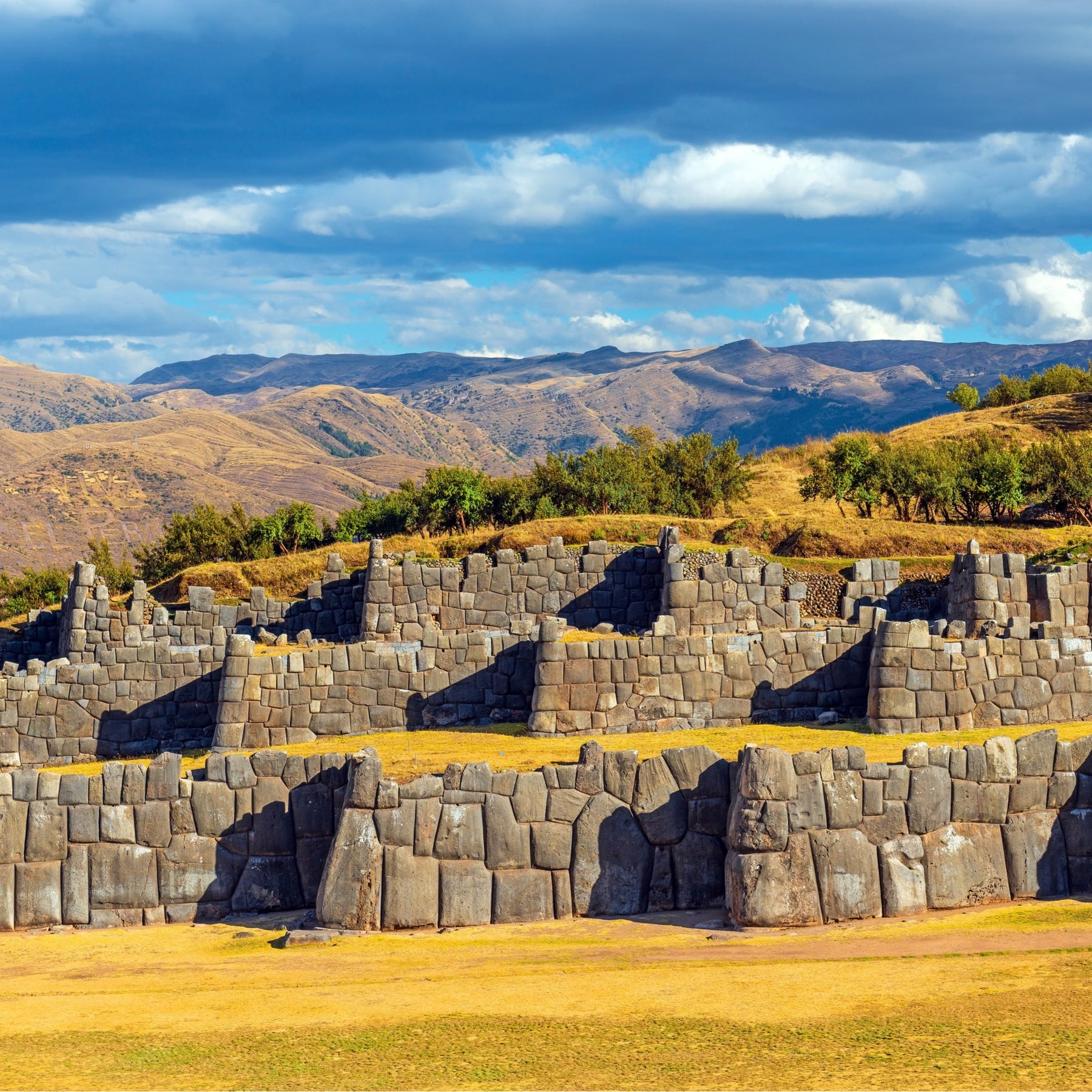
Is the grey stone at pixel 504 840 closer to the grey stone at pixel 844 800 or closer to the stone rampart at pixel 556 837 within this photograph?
the stone rampart at pixel 556 837

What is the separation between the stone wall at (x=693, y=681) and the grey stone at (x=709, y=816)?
386 inches

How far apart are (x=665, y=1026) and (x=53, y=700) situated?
2380 cm

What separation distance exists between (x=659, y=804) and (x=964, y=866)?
13.1 feet

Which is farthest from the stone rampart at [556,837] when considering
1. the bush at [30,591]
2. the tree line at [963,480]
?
the bush at [30,591]

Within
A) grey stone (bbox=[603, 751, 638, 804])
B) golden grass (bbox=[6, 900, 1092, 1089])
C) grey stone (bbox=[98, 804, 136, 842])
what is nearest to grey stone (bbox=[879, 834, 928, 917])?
golden grass (bbox=[6, 900, 1092, 1089])

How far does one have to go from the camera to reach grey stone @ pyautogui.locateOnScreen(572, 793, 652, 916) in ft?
63.0

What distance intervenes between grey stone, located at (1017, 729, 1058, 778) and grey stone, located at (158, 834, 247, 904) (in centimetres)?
1058

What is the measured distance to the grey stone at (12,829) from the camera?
64.7 ft

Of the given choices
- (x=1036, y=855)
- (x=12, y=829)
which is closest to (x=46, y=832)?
(x=12, y=829)

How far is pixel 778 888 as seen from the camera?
18.1 metres

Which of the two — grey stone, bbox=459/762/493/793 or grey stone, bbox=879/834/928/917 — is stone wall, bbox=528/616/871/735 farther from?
grey stone, bbox=879/834/928/917

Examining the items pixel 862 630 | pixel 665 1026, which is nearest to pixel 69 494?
pixel 862 630

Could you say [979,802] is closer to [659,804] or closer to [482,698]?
[659,804]

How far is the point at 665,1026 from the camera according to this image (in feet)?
47.8
